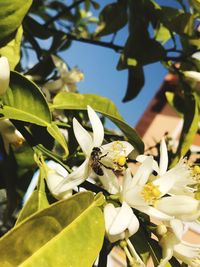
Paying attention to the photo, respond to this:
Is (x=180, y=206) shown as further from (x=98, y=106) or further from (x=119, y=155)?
(x=98, y=106)

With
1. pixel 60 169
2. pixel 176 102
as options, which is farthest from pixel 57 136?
pixel 176 102

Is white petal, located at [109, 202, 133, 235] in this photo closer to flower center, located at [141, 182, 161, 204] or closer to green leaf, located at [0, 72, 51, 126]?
flower center, located at [141, 182, 161, 204]

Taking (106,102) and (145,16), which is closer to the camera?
(106,102)

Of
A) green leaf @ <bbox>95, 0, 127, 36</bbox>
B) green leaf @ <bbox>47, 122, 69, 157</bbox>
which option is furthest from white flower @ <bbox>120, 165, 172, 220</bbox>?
green leaf @ <bbox>95, 0, 127, 36</bbox>

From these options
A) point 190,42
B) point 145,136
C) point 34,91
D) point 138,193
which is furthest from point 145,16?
point 145,136

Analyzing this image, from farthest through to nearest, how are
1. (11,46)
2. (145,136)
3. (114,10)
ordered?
1. (145,136)
2. (114,10)
3. (11,46)

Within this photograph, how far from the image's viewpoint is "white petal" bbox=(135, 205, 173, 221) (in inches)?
27.0

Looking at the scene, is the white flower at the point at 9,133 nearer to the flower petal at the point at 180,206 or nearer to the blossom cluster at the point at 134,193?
the blossom cluster at the point at 134,193

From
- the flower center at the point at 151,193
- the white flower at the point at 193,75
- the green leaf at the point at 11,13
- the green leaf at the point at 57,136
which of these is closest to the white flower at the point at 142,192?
the flower center at the point at 151,193

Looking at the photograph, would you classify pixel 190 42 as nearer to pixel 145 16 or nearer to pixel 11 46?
pixel 145 16

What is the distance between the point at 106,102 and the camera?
926mm

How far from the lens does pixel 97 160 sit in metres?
0.72

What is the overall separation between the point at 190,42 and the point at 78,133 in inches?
25.2

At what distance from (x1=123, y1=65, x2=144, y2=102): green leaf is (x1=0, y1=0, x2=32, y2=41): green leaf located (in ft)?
1.93
